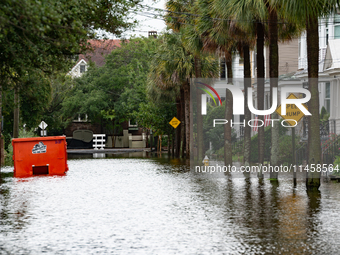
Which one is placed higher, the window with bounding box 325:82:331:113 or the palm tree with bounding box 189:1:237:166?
the palm tree with bounding box 189:1:237:166

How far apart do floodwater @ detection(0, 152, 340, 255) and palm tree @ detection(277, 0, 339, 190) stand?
0.92 metres

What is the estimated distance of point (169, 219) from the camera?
38.1ft

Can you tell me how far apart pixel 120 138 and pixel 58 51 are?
6303 cm

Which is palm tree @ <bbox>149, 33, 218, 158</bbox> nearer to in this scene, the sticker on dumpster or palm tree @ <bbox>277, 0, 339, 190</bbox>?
the sticker on dumpster

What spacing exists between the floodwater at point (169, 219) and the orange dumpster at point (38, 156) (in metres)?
4.91

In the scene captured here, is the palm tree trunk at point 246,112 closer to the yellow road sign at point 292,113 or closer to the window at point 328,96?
the yellow road sign at point 292,113

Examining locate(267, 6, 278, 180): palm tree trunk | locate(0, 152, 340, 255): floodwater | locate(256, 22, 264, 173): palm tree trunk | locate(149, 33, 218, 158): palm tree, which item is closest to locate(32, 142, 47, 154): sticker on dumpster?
locate(0, 152, 340, 255): floodwater

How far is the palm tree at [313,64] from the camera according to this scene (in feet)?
55.0

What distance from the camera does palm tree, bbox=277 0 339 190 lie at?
1675cm

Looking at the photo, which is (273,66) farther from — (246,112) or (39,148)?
(39,148)


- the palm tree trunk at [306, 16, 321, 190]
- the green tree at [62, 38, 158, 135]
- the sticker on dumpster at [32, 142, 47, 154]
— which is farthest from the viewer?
the green tree at [62, 38, 158, 135]

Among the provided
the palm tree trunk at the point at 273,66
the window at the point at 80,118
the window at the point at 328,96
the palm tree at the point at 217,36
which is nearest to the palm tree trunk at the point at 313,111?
the palm tree trunk at the point at 273,66

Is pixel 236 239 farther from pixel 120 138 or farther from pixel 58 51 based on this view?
pixel 120 138

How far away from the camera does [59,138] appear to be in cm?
2503
